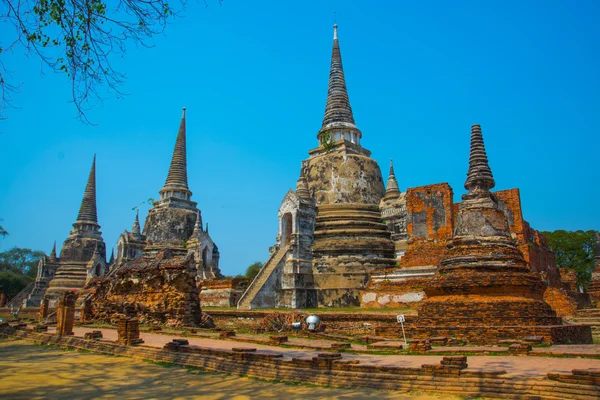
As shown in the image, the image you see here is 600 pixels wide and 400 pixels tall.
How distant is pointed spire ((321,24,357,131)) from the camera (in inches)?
1217

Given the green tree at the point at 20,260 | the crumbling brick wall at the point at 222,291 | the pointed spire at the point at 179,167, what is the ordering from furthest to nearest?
the green tree at the point at 20,260 < the pointed spire at the point at 179,167 < the crumbling brick wall at the point at 222,291

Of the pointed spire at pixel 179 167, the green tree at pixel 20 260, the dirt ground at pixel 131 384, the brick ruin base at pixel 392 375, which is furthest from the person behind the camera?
the green tree at pixel 20 260

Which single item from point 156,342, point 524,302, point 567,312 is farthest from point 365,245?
point 156,342

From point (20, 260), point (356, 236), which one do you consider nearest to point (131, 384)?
point (356, 236)

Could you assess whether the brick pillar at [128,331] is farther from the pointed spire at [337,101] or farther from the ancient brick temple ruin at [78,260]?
the ancient brick temple ruin at [78,260]

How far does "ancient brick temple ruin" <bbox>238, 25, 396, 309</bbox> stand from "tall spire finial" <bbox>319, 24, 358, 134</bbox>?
0.29 feet

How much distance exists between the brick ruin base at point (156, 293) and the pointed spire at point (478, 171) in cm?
914

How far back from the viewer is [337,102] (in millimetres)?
31781

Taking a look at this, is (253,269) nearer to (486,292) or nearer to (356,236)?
(356,236)

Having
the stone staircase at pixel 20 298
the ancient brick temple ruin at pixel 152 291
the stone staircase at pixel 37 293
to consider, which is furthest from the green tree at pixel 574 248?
the stone staircase at pixel 20 298

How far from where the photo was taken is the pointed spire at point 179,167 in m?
38.5

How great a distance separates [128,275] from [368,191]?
570 inches

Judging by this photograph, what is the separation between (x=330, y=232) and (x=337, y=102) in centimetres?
1015

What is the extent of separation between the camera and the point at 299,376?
7023mm
